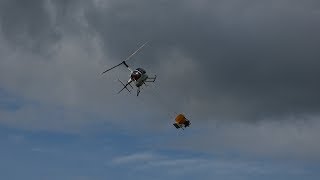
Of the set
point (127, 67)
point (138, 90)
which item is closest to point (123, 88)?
point (138, 90)

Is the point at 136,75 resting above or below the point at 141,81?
above

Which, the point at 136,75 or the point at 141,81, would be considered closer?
the point at 141,81

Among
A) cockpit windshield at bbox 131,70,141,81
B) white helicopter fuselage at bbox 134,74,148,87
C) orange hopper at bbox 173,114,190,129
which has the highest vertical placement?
cockpit windshield at bbox 131,70,141,81

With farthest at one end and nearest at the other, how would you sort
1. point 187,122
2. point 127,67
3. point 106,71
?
1. point 127,67
2. point 187,122
3. point 106,71

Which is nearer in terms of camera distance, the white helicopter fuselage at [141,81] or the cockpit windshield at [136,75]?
the white helicopter fuselage at [141,81]

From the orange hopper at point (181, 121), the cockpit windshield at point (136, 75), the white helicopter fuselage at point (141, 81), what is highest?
the cockpit windshield at point (136, 75)

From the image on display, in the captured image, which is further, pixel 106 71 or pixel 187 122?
pixel 187 122

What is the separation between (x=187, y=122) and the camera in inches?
5536

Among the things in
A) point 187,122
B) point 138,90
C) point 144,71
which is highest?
point 144,71

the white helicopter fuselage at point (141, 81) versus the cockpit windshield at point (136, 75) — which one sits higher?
the cockpit windshield at point (136, 75)

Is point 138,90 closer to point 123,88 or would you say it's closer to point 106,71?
point 123,88

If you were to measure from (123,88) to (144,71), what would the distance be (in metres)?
14.9

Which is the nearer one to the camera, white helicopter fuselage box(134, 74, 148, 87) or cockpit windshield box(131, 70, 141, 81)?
white helicopter fuselage box(134, 74, 148, 87)

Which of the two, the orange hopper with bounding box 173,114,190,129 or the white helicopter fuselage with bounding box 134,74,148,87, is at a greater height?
the white helicopter fuselage with bounding box 134,74,148,87
